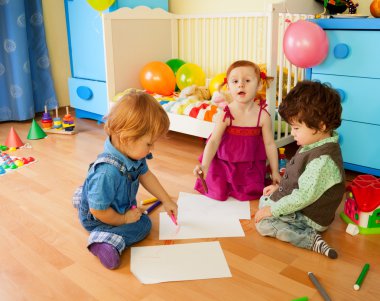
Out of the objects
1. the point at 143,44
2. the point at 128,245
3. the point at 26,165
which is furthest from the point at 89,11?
the point at 128,245

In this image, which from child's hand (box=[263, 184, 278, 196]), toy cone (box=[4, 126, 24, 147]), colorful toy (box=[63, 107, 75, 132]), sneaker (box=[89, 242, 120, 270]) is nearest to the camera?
sneaker (box=[89, 242, 120, 270])

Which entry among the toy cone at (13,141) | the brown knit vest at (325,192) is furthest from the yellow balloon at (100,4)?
the brown knit vest at (325,192)

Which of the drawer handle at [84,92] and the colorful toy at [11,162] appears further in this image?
the drawer handle at [84,92]

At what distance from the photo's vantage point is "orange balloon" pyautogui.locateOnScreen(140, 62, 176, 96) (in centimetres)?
250

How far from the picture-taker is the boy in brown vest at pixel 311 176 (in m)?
1.22

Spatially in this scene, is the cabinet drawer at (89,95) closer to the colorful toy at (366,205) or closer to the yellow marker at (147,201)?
the yellow marker at (147,201)

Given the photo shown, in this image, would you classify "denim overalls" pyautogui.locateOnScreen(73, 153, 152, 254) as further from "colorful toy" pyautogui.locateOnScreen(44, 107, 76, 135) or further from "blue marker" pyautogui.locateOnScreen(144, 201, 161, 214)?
"colorful toy" pyautogui.locateOnScreen(44, 107, 76, 135)

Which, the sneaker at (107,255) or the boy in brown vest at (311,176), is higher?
the boy in brown vest at (311,176)

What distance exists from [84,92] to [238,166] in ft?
5.20

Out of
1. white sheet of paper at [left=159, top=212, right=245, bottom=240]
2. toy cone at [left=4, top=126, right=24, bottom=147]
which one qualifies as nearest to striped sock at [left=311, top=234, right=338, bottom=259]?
white sheet of paper at [left=159, top=212, right=245, bottom=240]

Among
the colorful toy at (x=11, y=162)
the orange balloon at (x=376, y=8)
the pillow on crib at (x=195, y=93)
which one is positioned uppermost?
the orange balloon at (x=376, y=8)

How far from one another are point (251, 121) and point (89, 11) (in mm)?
1617

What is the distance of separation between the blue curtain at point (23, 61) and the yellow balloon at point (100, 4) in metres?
0.69

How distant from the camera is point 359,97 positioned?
1.71 meters
